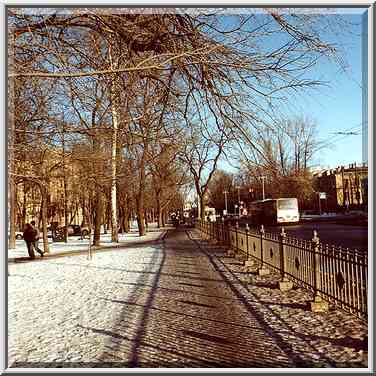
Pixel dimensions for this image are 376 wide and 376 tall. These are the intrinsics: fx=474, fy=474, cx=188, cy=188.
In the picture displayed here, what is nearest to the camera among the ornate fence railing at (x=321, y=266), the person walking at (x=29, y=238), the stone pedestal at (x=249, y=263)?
the ornate fence railing at (x=321, y=266)

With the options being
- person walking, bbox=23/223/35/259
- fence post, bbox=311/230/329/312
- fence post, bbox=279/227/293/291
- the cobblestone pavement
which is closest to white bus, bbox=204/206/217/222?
person walking, bbox=23/223/35/259

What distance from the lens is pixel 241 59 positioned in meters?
5.48

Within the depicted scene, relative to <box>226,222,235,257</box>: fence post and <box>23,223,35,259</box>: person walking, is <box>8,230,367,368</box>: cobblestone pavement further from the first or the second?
<box>23,223,35,259</box>: person walking

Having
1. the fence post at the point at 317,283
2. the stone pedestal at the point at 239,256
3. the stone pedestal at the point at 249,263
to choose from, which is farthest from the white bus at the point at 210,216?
the fence post at the point at 317,283

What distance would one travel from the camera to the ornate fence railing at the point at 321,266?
533 cm

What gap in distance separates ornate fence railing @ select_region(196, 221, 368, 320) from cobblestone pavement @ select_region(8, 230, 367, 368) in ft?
0.85

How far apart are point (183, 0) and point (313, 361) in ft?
11.5

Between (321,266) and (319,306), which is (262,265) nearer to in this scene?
(321,266)

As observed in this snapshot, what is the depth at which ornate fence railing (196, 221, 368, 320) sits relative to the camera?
17.5 ft

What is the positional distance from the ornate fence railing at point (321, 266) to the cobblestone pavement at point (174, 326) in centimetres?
26

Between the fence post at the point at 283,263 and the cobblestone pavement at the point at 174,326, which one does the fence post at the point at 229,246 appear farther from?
the fence post at the point at 283,263

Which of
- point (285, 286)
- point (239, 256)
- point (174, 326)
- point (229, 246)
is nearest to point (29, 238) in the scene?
point (229, 246)

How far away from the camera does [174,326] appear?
580 cm

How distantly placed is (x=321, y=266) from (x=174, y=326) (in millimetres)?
2286
